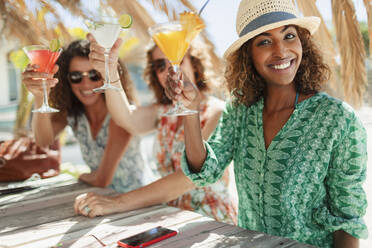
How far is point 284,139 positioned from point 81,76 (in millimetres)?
1753

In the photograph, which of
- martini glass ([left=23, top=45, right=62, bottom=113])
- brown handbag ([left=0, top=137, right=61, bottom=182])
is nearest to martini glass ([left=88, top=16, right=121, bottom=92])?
martini glass ([left=23, top=45, right=62, bottom=113])

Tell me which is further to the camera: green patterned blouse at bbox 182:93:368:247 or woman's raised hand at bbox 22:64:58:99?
woman's raised hand at bbox 22:64:58:99

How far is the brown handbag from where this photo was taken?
2.86 m

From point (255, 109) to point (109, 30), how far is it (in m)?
0.88

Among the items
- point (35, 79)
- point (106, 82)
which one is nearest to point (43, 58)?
point (35, 79)

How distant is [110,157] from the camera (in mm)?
2818

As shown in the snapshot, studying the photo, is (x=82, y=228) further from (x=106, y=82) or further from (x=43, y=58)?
(x=43, y=58)

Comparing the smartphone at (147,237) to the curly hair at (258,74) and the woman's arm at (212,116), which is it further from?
the woman's arm at (212,116)

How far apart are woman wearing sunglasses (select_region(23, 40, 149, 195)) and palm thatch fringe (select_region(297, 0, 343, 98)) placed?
57.2 inches

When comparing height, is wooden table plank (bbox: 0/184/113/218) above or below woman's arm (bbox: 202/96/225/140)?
below

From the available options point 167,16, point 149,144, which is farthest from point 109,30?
point 149,144

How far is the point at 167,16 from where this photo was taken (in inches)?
136

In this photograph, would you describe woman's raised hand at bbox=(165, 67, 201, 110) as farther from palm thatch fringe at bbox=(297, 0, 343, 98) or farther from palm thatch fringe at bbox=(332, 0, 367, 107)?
palm thatch fringe at bbox=(332, 0, 367, 107)

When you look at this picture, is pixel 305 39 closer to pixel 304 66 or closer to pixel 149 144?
pixel 304 66
